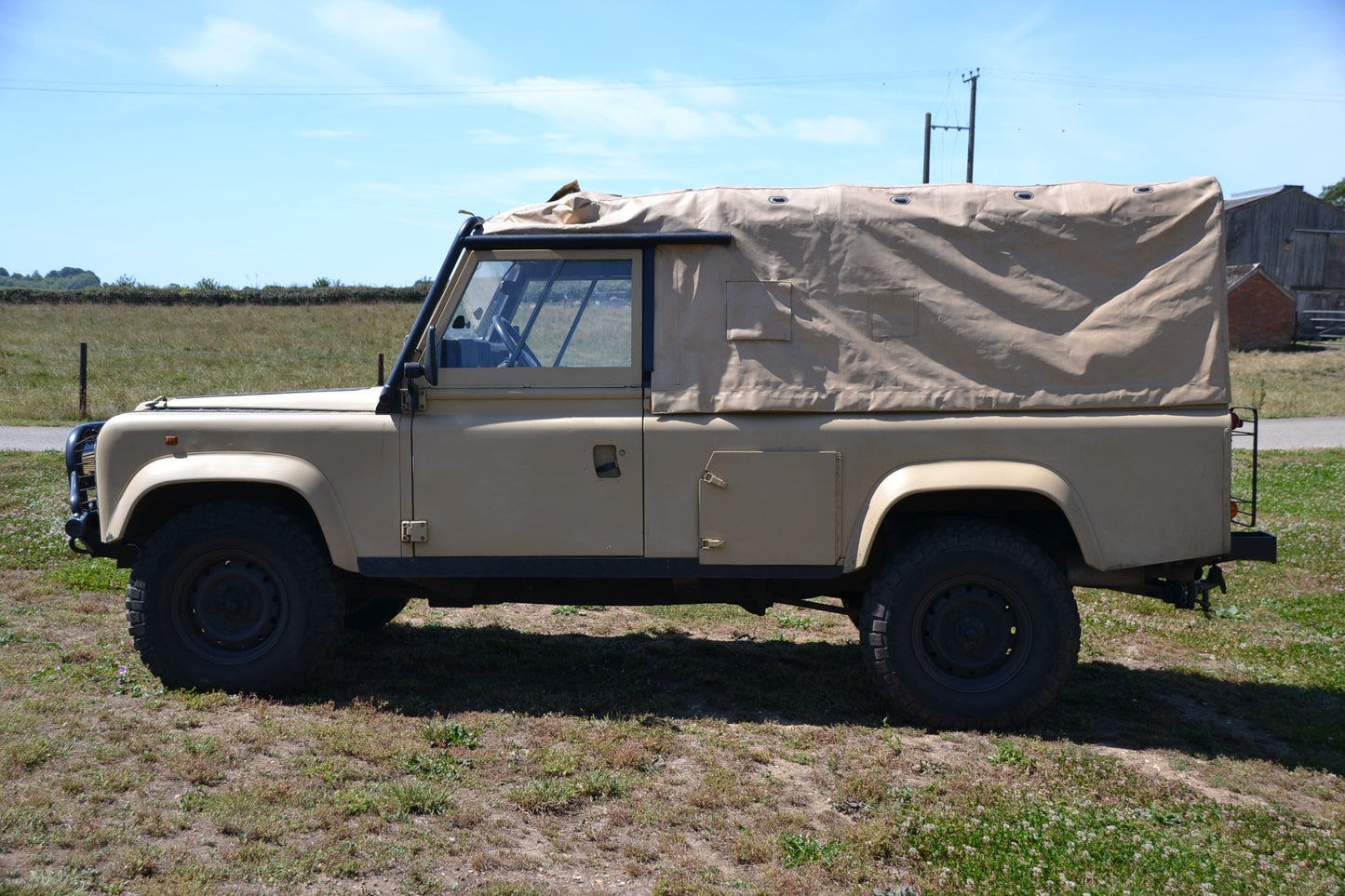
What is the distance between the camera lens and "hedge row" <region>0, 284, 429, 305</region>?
136 ft

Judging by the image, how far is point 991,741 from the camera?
493 centimetres

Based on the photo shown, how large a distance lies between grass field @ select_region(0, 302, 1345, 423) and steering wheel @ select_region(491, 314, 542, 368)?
45.0ft

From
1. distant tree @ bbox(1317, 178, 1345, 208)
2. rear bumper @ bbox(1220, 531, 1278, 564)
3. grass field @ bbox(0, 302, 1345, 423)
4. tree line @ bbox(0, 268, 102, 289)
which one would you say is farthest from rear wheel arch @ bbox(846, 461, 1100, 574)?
tree line @ bbox(0, 268, 102, 289)

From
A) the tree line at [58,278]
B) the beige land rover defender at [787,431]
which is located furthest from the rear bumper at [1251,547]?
the tree line at [58,278]

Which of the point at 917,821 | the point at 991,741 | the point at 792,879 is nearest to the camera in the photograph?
the point at 792,879

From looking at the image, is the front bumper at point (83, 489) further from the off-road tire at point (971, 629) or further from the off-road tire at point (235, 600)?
the off-road tire at point (971, 629)

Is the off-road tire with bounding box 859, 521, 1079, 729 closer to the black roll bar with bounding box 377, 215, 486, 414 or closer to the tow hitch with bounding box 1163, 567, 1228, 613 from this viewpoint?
the tow hitch with bounding box 1163, 567, 1228, 613

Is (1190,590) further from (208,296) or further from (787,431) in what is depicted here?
(208,296)

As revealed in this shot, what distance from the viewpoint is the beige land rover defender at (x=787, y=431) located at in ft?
16.4

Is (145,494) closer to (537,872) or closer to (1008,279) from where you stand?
(537,872)

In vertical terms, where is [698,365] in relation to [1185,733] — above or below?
above

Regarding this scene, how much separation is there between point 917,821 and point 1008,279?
2.58 metres

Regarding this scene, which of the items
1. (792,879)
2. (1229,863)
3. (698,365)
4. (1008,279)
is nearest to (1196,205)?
(1008,279)

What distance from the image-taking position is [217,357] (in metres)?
26.7
